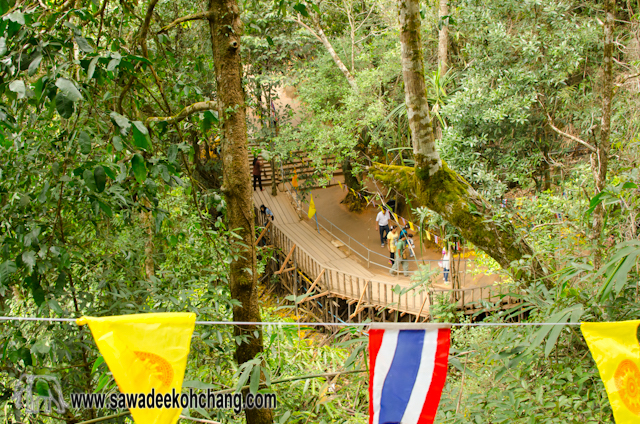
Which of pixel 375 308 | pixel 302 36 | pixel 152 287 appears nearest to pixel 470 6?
pixel 302 36

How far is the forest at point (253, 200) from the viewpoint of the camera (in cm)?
187

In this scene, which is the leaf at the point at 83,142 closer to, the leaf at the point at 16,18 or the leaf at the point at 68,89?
the leaf at the point at 68,89

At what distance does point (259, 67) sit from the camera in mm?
10219

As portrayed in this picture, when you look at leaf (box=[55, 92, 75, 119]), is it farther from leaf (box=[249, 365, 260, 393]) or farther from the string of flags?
leaf (box=[249, 365, 260, 393])

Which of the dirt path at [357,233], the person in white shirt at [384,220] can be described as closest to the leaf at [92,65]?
the dirt path at [357,233]

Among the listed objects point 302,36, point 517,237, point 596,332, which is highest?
point 302,36

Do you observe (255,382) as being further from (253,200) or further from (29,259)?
(253,200)

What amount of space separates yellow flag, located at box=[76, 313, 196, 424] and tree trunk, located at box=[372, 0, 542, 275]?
2.60 meters

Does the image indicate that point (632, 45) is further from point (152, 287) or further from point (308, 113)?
point (152, 287)

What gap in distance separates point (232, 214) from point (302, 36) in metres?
8.06

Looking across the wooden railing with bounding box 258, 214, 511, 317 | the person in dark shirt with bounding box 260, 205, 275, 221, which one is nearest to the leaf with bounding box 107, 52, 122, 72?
the wooden railing with bounding box 258, 214, 511, 317

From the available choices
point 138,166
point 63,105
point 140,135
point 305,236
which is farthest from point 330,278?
point 63,105

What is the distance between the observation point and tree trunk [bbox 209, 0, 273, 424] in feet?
7.72

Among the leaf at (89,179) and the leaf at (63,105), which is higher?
the leaf at (63,105)
